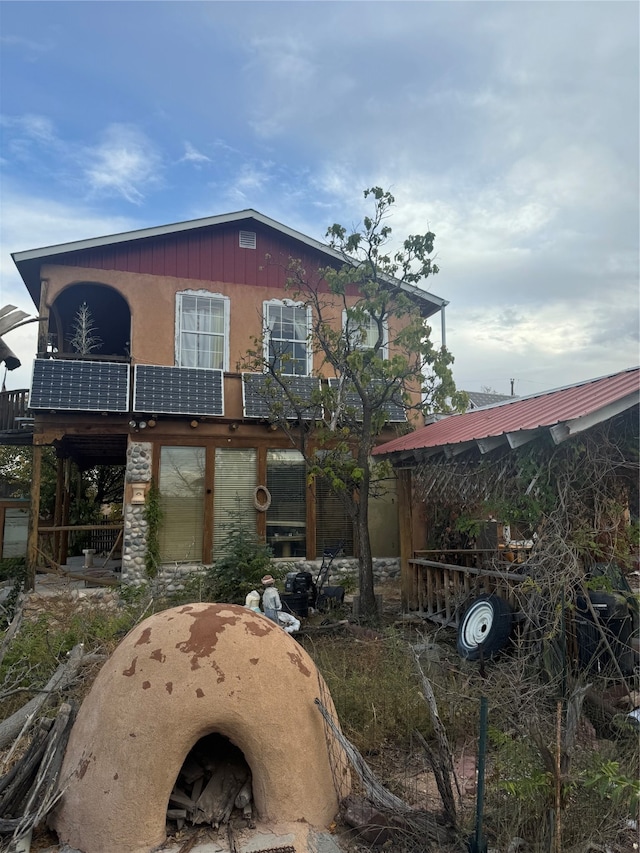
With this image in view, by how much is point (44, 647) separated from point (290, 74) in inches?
333

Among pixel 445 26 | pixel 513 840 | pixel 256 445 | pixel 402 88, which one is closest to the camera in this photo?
pixel 513 840

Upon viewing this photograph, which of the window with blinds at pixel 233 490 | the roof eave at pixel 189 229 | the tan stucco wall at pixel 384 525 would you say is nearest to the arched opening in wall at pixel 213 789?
the window with blinds at pixel 233 490

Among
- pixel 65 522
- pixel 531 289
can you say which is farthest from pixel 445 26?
pixel 65 522

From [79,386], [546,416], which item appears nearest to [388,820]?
[546,416]

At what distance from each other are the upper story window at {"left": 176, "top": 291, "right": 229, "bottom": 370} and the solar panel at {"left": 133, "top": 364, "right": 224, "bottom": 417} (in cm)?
42

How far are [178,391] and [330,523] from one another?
4606 millimetres

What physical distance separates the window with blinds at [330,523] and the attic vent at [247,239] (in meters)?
5.84

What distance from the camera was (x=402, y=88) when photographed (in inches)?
305

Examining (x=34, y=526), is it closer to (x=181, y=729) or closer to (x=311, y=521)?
(x=311, y=521)

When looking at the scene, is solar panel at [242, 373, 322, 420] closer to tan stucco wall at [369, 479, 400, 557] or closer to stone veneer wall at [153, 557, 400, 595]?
tan stucco wall at [369, 479, 400, 557]

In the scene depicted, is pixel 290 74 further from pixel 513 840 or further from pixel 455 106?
pixel 513 840

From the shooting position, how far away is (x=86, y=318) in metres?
13.2

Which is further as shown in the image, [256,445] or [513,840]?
[256,445]

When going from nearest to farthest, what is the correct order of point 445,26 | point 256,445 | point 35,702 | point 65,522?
point 35,702 → point 445,26 → point 256,445 → point 65,522
